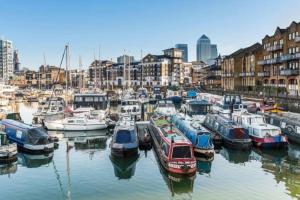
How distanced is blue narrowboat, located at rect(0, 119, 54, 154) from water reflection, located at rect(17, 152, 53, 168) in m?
0.60

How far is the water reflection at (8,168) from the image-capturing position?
34.8 meters

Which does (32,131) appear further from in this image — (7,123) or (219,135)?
(219,135)

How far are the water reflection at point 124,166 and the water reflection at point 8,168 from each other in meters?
10.0

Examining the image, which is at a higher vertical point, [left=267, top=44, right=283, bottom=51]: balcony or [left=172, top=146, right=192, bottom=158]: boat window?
[left=267, top=44, right=283, bottom=51]: balcony

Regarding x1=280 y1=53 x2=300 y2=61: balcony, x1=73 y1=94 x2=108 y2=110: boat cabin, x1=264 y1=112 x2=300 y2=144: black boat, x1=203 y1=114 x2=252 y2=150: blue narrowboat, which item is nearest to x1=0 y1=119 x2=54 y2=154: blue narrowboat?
x1=203 y1=114 x2=252 y2=150: blue narrowboat

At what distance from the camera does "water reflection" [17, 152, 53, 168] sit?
38.0 m

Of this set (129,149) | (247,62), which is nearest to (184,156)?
(129,149)

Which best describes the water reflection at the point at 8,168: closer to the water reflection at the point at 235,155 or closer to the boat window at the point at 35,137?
the boat window at the point at 35,137

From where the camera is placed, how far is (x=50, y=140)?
42531 millimetres

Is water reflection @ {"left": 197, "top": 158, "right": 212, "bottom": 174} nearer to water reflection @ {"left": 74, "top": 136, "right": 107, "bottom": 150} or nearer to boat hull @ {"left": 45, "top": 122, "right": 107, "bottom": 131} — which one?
water reflection @ {"left": 74, "top": 136, "right": 107, "bottom": 150}

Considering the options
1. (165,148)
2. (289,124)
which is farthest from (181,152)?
(289,124)

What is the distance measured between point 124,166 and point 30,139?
1238cm

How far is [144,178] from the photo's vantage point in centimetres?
3291

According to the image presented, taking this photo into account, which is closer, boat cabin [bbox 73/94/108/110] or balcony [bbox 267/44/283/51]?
boat cabin [bbox 73/94/108/110]
